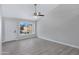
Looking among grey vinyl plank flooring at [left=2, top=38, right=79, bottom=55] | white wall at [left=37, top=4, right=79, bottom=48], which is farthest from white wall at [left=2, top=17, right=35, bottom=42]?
white wall at [left=37, top=4, right=79, bottom=48]

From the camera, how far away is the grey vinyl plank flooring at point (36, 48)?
6.93ft

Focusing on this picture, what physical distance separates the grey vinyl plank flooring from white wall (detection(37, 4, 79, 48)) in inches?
6.1

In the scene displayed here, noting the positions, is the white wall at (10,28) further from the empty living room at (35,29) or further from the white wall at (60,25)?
the white wall at (60,25)

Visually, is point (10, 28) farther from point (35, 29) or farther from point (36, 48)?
point (36, 48)

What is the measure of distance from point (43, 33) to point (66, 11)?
2.41 ft

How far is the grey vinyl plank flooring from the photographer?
211 centimetres

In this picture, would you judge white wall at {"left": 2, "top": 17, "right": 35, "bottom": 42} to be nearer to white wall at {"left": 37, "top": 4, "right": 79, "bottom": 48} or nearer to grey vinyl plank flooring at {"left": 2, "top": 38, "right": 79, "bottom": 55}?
grey vinyl plank flooring at {"left": 2, "top": 38, "right": 79, "bottom": 55}

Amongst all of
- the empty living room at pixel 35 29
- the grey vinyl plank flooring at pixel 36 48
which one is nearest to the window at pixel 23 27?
the empty living room at pixel 35 29

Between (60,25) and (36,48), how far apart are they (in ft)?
2.63

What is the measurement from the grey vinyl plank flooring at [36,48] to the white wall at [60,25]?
155 mm

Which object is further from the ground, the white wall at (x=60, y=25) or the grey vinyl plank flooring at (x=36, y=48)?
the white wall at (x=60, y=25)

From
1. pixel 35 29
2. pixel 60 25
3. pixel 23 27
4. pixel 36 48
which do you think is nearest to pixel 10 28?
pixel 23 27

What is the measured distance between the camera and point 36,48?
90.2 inches
